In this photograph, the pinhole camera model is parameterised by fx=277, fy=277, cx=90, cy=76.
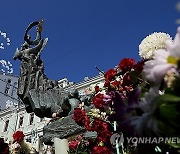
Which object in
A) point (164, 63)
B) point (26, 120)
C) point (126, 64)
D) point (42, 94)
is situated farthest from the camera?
point (26, 120)

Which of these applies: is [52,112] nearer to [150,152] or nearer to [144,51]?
[144,51]

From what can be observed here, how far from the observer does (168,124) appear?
0.67m

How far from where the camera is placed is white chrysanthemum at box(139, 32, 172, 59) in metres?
1.78

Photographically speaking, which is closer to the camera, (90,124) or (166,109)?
(166,109)

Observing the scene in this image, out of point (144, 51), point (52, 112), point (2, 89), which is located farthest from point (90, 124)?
point (2, 89)

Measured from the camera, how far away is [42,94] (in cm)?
445

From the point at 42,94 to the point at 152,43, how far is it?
294cm

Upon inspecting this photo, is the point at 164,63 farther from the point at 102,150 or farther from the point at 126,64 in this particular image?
the point at 102,150

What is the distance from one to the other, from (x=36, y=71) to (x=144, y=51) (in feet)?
10.9

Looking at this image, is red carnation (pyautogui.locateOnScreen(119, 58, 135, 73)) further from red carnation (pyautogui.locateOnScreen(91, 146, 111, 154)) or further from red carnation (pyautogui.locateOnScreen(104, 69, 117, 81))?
red carnation (pyautogui.locateOnScreen(91, 146, 111, 154))

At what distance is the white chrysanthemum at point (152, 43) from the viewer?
5.84 feet

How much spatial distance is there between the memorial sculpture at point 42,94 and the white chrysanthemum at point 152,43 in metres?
1.72

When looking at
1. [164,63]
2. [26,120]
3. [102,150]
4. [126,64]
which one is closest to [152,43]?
[126,64]

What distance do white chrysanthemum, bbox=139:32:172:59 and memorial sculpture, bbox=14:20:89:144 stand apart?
5.66 feet
